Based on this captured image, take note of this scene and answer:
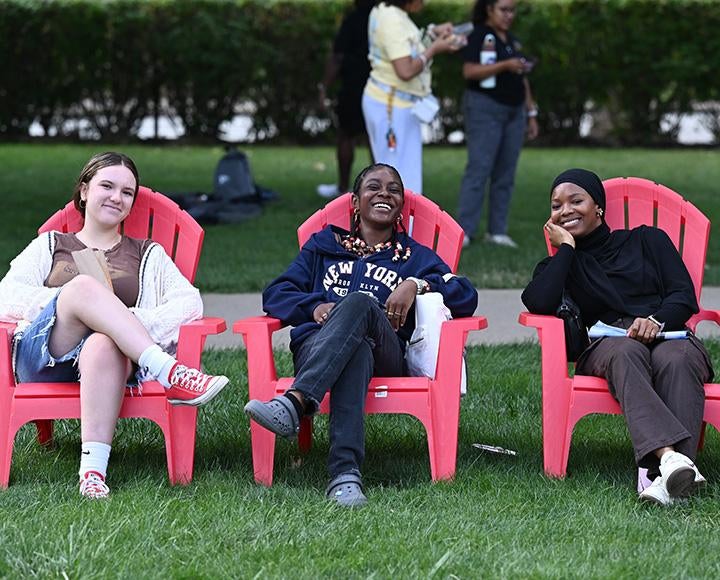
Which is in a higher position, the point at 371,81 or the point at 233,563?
the point at 371,81

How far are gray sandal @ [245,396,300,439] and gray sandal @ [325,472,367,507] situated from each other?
23cm

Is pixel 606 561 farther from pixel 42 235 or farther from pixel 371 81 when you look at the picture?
pixel 371 81

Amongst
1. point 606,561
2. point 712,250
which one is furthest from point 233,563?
point 712,250

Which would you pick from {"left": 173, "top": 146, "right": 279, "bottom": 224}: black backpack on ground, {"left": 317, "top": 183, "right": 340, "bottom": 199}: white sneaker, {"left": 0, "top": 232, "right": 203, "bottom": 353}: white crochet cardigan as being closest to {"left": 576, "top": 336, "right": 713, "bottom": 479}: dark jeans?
{"left": 0, "top": 232, "right": 203, "bottom": 353}: white crochet cardigan

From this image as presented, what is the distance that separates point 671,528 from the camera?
13.5 feet

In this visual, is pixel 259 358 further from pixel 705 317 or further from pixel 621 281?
pixel 705 317

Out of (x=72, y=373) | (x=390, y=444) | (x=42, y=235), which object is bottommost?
(x=390, y=444)

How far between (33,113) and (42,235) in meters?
14.7

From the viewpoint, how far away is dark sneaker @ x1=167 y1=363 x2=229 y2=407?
4516 millimetres

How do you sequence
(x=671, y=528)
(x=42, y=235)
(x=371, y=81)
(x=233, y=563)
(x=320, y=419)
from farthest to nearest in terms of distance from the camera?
(x=371, y=81) → (x=320, y=419) → (x=42, y=235) → (x=671, y=528) → (x=233, y=563)

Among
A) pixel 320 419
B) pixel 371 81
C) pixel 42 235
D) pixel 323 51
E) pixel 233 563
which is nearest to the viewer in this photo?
pixel 233 563

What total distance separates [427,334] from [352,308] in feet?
1.12

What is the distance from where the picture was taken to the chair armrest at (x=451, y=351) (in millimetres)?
4719

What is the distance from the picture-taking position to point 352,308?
4652 millimetres
